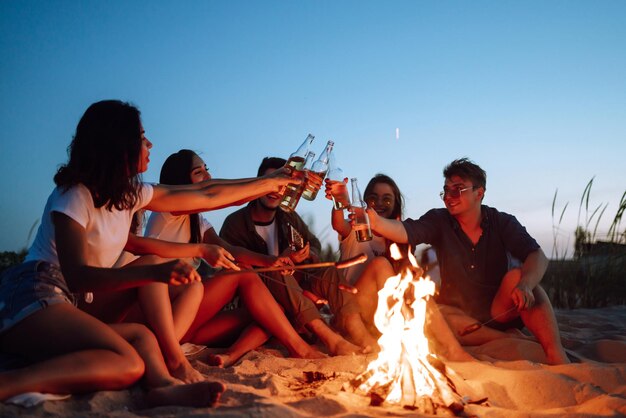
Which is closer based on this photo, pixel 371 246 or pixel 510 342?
pixel 510 342

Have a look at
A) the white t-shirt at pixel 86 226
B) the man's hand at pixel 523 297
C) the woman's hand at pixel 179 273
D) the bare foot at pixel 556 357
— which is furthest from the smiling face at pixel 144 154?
the bare foot at pixel 556 357

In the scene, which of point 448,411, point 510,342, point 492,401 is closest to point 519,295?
point 510,342

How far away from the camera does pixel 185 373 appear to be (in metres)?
2.97

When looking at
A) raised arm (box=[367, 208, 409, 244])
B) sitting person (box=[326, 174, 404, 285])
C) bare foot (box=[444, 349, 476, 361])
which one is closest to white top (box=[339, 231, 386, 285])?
sitting person (box=[326, 174, 404, 285])

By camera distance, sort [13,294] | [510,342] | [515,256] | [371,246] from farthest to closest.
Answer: [371,246] < [515,256] < [510,342] < [13,294]

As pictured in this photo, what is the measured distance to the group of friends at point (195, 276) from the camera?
260 centimetres

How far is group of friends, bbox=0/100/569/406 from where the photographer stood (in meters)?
2.60

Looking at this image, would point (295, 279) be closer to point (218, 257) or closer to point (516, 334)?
point (218, 257)

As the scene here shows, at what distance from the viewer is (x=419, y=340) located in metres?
3.09

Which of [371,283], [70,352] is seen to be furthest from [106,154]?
[371,283]

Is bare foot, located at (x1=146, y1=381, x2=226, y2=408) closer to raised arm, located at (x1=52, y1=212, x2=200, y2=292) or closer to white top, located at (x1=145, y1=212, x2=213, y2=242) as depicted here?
raised arm, located at (x1=52, y1=212, x2=200, y2=292)

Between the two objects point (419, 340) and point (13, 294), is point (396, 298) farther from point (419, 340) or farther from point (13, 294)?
point (13, 294)

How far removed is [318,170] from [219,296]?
1.16 meters

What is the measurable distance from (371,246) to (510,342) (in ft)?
4.73
